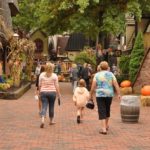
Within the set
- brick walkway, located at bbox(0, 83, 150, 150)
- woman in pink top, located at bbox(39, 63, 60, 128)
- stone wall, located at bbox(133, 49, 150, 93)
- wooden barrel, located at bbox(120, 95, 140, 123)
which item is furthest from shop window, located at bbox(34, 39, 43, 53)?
woman in pink top, located at bbox(39, 63, 60, 128)

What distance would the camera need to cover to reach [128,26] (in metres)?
39.9

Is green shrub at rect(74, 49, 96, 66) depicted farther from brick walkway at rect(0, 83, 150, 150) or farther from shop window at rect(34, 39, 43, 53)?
shop window at rect(34, 39, 43, 53)

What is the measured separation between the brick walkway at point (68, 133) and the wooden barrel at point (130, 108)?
0.26 m

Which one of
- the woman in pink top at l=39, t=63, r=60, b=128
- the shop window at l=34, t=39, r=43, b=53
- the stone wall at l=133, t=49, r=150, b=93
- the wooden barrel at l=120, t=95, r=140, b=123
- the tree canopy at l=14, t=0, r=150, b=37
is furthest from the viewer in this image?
the shop window at l=34, t=39, r=43, b=53

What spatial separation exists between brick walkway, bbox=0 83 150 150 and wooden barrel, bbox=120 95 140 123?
26 centimetres

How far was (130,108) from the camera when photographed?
1652 centimetres

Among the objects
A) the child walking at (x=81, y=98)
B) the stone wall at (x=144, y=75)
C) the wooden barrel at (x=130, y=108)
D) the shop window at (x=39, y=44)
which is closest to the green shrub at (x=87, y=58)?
the stone wall at (x=144, y=75)

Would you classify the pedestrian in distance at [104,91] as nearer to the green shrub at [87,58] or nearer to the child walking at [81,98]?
the child walking at [81,98]

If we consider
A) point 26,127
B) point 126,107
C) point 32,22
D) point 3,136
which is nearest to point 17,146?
point 3,136

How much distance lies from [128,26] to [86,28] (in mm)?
6634

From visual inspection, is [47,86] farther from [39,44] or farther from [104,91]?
[39,44]

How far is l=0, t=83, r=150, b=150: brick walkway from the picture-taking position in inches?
479

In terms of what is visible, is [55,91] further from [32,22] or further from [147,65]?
[32,22]

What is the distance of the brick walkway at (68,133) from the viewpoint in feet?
39.9
